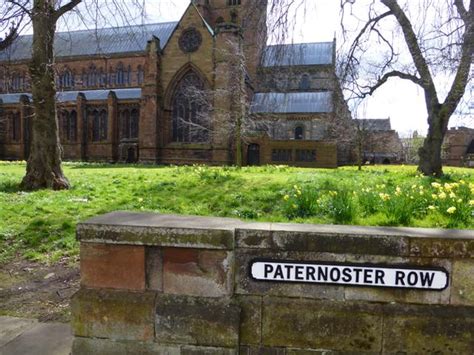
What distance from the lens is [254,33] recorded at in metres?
7.97

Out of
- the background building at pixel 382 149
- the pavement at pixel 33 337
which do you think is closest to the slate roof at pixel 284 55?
the pavement at pixel 33 337

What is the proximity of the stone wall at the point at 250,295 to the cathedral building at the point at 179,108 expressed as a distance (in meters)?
26.9

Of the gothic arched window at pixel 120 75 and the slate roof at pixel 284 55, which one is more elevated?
the gothic arched window at pixel 120 75

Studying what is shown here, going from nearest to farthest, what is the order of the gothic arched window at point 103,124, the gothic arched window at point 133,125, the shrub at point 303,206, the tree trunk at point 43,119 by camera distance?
the shrub at point 303,206
the tree trunk at point 43,119
the gothic arched window at point 133,125
the gothic arched window at point 103,124

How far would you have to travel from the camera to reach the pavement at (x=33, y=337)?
2.86 metres

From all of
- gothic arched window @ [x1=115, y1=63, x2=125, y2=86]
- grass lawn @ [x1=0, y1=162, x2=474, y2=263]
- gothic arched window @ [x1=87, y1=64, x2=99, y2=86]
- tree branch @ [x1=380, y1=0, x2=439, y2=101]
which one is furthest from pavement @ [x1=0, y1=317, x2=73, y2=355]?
gothic arched window @ [x1=87, y1=64, x2=99, y2=86]

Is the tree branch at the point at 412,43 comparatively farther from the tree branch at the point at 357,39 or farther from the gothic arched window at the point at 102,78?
the gothic arched window at the point at 102,78

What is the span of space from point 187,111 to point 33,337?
125 feet

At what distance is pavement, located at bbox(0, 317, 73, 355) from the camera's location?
2857mm

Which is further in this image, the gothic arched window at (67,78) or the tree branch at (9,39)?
the gothic arched window at (67,78)

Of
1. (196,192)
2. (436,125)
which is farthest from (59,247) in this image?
(436,125)

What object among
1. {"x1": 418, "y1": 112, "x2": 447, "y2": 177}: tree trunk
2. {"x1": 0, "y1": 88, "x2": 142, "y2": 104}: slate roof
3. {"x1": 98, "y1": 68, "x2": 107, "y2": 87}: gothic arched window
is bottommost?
{"x1": 418, "y1": 112, "x2": 447, "y2": 177}: tree trunk

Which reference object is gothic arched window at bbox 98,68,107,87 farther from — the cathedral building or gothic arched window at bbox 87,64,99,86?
gothic arched window at bbox 87,64,99,86

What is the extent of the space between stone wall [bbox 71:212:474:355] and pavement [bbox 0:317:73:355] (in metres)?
0.42
